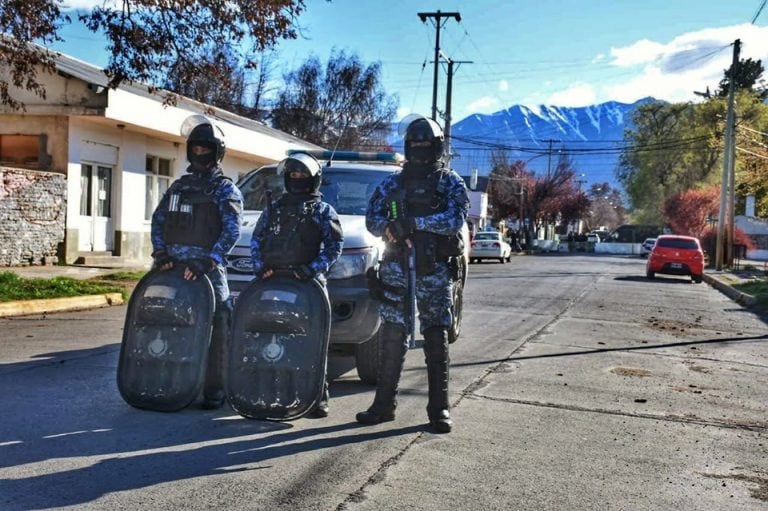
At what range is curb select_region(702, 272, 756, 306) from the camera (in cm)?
1783

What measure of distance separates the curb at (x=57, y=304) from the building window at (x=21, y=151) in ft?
27.9

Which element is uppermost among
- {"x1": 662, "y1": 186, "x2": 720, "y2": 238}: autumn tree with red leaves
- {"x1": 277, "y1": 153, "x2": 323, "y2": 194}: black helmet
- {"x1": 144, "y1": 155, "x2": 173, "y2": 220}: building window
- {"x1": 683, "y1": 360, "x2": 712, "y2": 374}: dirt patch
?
{"x1": 662, "y1": 186, "x2": 720, "y2": 238}: autumn tree with red leaves

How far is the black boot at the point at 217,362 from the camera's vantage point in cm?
555

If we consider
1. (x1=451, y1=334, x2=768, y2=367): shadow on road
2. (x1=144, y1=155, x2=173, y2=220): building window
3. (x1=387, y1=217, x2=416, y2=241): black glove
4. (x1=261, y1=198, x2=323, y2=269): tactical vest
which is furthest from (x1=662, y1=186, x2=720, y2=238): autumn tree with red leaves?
(x1=261, y1=198, x2=323, y2=269): tactical vest

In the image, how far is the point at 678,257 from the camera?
83.4 ft

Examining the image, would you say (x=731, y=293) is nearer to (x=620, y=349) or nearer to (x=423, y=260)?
(x=620, y=349)

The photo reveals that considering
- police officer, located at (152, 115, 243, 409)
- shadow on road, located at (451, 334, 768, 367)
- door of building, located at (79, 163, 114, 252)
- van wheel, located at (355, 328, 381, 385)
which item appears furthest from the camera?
door of building, located at (79, 163, 114, 252)

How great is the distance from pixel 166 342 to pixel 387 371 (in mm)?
1471

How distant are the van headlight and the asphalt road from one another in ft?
3.13

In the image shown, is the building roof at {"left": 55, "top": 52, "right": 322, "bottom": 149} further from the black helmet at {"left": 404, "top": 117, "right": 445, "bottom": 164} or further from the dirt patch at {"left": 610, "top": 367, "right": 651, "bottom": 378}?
the black helmet at {"left": 404, "top": 117, "right": 445, "bottom": 164}

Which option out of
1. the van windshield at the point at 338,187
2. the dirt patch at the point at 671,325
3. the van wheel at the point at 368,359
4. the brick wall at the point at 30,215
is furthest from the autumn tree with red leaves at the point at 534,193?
the van wheel at the point at 368,359

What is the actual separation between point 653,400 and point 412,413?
85.3 inches

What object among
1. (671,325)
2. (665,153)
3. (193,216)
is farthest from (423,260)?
(665,153)

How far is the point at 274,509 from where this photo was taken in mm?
3725
